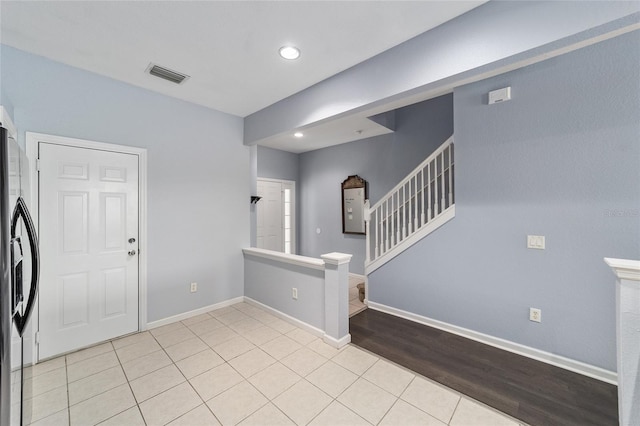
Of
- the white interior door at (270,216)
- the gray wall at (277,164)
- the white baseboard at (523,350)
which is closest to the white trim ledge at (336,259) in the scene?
the white baseboard at (523,350)

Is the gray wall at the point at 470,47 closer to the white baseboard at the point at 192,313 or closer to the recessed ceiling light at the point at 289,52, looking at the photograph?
the recessed ceiling light at the point at 289,52

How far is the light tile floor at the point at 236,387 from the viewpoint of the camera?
1716 millimetres

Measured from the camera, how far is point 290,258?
3.07 m

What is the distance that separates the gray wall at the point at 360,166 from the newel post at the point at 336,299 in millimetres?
2555

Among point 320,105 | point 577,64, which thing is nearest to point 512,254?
point 577,64

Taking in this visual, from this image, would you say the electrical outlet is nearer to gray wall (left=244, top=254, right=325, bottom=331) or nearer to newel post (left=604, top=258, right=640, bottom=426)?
newel post (left=604, top=258, right=640, bottom=426)

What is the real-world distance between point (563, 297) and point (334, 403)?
215 centimetres

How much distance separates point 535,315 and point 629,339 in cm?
102

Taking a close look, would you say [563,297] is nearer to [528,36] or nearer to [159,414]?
[528,36]

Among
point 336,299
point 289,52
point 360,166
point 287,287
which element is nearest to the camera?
point 289,52

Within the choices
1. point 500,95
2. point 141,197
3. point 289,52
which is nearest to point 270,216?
point 141,197

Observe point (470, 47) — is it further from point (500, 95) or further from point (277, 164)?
point (277, 164)

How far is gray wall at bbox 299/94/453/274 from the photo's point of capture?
13.5ft

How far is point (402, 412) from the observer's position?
68.7 inches
